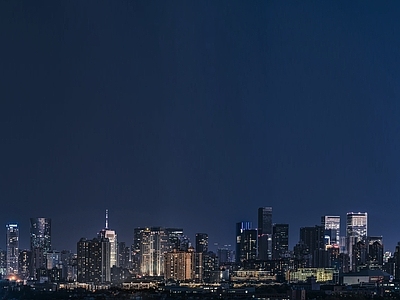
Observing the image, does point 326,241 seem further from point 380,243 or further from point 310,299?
point 310,299

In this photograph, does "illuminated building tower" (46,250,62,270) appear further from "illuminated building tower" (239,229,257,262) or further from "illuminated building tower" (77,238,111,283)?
"illuminated building tower" (239,229,257,262)

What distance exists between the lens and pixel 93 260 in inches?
1789

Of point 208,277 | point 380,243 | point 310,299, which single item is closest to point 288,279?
point 208,277

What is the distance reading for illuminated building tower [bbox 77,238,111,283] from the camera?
143 ft

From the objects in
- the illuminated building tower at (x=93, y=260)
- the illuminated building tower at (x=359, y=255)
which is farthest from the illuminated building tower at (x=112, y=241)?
the illuminated building tower at (x=359, y=255)

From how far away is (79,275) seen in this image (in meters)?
44.6

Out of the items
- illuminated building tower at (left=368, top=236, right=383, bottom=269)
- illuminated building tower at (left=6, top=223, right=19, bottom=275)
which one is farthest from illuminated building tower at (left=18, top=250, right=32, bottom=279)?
illuminated building tower at (left=368, top=236, right=383, bottom=269)

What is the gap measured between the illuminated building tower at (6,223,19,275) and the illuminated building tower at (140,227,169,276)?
21.8ft

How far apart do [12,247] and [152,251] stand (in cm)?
822

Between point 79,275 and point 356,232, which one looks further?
point 356,232

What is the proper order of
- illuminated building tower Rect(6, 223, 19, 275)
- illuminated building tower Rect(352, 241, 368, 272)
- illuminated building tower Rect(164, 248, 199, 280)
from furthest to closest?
1. illuminated building tower Rect(352, 241, 368, 272)
2. illuminated building tower Rect(164, 248, 199, 280)
3. illuminated building tower Rect(6, 223, 19, 275)

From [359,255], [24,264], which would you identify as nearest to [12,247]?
[24,264]

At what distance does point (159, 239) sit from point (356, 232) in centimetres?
1042

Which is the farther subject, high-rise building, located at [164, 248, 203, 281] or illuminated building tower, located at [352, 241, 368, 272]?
illuminated building tower, located at [352, 241, 368, 272]
